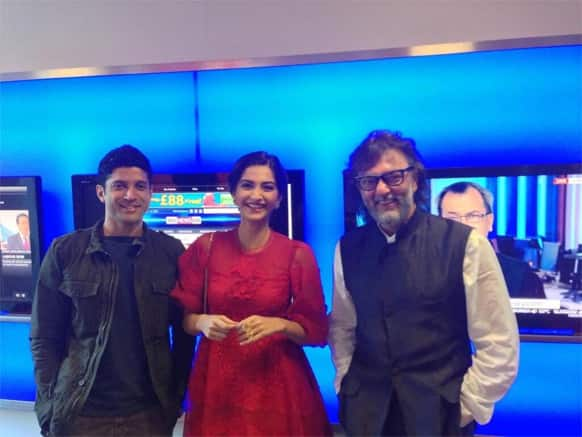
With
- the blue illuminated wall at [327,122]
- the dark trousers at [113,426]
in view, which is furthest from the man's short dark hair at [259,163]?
the dark trousers at [113,426]

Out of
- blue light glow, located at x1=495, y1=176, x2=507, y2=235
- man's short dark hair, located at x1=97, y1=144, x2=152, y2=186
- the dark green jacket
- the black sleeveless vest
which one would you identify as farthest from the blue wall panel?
blue light glow, located at x1=495, y1=176, x2=507, y2=235

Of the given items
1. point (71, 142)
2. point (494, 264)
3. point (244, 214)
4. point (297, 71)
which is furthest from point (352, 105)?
point (71, 142)

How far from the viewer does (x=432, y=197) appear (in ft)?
7.16

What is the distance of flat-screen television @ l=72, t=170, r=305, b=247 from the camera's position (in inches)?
90.9

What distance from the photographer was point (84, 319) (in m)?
1.67

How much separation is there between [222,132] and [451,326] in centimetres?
159

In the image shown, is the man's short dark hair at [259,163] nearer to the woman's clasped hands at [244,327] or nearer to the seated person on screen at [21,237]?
the woman's clasped hands at [244,327]

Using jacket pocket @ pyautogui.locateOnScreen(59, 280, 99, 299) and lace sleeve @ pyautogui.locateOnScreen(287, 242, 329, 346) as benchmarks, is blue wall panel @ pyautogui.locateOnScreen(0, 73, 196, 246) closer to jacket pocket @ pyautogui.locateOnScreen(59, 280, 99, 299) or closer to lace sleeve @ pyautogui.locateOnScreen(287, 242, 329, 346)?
jacket pocket @ pyautogui.locateOnScreen(59, 280, 99, 299)

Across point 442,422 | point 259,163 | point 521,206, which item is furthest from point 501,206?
point 259,163

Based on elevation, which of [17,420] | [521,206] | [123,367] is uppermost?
[521,206]

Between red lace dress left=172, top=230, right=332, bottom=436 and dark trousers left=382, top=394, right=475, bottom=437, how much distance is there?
26 cm

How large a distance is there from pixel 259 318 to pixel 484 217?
1269 millimetres

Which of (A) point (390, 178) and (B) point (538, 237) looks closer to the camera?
(A) point (390, 178)

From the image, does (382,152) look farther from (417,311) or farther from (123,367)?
(123,367)
